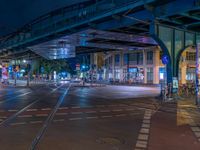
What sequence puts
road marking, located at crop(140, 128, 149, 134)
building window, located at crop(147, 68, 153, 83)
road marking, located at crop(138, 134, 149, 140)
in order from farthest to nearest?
building window, located at crop(147, 68, 153, 83), road marking, located at crop(140, 128, 149, 134), road marking, located at crop(138, 134, 149, 140)

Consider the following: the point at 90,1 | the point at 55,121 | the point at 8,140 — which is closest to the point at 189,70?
the point at 90,1

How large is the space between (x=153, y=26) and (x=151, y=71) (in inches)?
1703

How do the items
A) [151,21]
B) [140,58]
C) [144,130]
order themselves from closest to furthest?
[144,130]
[151,21]
[140,58]

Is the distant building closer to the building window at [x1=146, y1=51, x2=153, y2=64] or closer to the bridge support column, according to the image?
the building window at [x1=146, y1=51, x2=153, y2=64]

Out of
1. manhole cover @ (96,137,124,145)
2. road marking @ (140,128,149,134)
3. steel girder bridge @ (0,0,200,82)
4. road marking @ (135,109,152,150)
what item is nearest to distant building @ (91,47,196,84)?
steel girder bridge @ (0,0,200,82)

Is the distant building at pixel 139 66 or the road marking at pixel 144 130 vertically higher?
the distant building at pixel 139 66

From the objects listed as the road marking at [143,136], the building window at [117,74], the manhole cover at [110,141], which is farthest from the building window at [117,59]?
the manhole cover at [110,141]

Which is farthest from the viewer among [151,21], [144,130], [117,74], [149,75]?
[117,74]

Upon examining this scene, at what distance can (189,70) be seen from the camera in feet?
218

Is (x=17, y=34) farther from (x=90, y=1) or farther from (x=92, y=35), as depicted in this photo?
(x=90, y=1)

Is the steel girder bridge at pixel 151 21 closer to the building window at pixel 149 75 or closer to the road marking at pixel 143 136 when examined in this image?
the road marking at pixel 143 136

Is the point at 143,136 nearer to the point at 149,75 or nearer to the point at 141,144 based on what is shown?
the point at 141,144

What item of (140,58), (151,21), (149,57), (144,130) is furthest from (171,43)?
(140,58)

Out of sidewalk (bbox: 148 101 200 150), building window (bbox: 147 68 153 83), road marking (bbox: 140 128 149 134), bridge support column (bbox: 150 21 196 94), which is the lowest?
sidewalk (bbox: 148 101 200 150)
